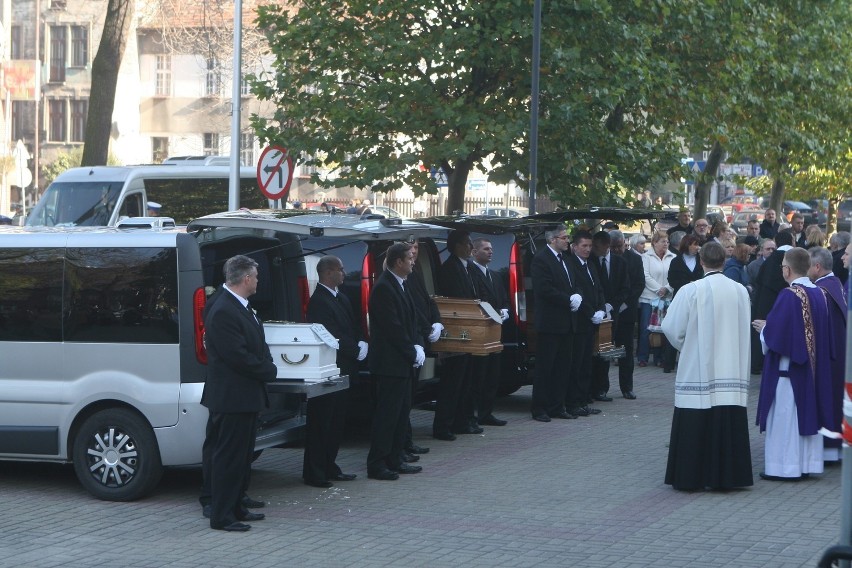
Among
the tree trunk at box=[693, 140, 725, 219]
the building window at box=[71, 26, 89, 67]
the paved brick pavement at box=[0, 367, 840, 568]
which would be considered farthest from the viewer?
the building window at box=[71, 26, 89, 67]

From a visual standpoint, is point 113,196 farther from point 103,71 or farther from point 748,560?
point 748,560

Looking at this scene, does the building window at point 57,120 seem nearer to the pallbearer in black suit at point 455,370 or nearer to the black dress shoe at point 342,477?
the pallbearer in black suit at point 455,370

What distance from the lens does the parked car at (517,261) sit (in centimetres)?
1438

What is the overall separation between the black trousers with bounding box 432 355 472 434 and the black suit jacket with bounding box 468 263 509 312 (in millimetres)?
798

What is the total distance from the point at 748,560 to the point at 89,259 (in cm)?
492

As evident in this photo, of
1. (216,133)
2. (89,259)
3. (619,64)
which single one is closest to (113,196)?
(619,64)

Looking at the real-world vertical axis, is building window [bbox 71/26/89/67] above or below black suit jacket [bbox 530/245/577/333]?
above

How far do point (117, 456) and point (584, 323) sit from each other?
19.8 feet

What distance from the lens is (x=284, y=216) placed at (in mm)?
10750

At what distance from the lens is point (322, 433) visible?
10.6m

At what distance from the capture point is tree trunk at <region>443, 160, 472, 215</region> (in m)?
21.2

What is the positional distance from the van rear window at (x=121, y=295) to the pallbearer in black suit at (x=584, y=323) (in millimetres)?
5756

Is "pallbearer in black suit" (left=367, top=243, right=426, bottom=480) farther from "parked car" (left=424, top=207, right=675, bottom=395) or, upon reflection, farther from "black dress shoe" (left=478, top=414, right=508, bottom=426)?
"parked car" (left=424, top=207, right=675, bottom=395)

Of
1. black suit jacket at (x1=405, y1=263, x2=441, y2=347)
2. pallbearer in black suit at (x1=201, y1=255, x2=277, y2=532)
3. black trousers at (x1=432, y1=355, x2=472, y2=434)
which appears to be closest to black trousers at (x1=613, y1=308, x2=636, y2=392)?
black trousers at (x1=432, y1=355, x2=472, y2=434)
